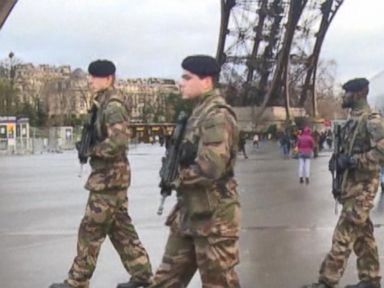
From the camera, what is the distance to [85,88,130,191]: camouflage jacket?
6.70m

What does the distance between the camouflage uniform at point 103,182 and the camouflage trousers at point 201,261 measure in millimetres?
1567

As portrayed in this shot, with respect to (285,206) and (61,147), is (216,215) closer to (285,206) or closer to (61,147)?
(285,206)

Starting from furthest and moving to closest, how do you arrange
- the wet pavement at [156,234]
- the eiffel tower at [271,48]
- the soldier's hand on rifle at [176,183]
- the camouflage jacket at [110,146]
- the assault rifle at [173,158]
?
the eiffel tower at [271,48]
the wet pavement at [156,234]
the camouflage jacket at [110,146]
the assault rifle at [173,158]
the soldier's hand on rifle at [176,183]

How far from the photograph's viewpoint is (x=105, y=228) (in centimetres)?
690

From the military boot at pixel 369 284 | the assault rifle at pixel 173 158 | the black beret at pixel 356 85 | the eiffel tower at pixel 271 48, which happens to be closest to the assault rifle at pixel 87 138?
the assault rifle at pixel 173 158

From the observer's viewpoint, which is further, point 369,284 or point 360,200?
point 369,284

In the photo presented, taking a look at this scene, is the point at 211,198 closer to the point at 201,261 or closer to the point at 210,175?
the point at 210,175

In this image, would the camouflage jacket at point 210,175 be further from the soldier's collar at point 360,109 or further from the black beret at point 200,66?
the soldier's collar at point 360,109

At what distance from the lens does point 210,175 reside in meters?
4.93

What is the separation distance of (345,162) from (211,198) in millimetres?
2215

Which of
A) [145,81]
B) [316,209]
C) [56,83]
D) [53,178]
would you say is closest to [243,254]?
[316,209]

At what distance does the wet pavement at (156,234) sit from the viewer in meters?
7.86

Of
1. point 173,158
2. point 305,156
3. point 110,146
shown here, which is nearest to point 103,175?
point 110,146

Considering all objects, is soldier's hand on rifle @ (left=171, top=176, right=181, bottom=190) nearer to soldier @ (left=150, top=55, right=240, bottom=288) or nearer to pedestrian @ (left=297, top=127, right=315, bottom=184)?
soldier @ (left=150, top=55, right=240, bottom=288)
